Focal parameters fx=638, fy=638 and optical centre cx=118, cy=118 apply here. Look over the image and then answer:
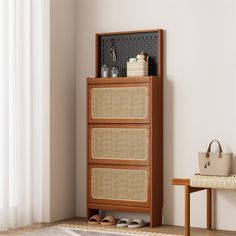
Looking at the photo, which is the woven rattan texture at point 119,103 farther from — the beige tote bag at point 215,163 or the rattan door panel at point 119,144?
the beige tote bag at point 215,163

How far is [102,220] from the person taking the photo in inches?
211

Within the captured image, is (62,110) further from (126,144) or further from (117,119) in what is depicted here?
(126,144)

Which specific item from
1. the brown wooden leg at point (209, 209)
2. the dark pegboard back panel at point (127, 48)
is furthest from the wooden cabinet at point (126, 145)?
the brown wooden leg at point (209, 209)

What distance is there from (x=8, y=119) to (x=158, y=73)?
1298mm

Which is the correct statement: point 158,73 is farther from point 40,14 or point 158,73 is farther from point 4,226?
point 4,226

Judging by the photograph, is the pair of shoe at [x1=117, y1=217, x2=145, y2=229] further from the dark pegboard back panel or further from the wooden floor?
the dark pegboard back panel

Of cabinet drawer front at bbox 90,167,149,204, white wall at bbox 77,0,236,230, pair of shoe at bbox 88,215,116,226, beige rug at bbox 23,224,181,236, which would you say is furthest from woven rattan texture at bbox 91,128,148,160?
beige rug at bbox 23,224,181,236

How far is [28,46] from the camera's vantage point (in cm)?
515

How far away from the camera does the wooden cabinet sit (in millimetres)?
5199

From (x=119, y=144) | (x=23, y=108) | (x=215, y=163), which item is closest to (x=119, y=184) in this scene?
(x=119, y=144)

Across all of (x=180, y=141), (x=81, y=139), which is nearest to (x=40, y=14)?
(x=81, y=139)

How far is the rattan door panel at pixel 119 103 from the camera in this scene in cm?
523

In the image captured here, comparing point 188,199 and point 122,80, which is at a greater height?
point 122,80

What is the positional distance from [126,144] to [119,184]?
343mm
